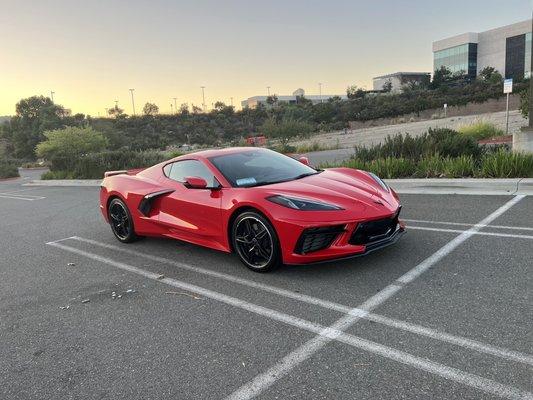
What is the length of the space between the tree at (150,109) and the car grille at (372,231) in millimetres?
87769

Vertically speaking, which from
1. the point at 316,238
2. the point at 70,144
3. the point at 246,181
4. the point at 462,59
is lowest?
the point at 316,238

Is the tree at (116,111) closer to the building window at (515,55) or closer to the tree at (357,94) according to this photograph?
the tree at (357,94)

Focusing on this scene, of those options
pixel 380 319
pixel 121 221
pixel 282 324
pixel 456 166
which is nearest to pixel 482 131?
pixel 456 166

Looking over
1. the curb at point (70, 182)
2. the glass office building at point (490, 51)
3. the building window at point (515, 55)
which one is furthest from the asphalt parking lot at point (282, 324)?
the building window at point (515, 55)

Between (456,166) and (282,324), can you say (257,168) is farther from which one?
(456,166)

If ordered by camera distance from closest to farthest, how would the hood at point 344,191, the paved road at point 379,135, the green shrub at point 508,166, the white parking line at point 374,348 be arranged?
the white parking line at point 374,348, the hood at point 344,191, the green shrub at point 508,166, the paved road at point 379,135

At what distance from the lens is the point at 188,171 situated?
5.59 m

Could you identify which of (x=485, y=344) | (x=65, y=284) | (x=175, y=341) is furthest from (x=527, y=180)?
(x=65, y=284)

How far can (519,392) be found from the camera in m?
2.43

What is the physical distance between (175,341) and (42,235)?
555 cm

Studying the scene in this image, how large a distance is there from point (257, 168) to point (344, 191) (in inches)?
47.0

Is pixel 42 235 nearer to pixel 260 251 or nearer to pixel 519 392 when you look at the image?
pixel 260 251

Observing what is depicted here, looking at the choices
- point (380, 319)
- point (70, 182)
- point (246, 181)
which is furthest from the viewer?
point (70, 182)

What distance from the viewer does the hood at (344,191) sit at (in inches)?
174
